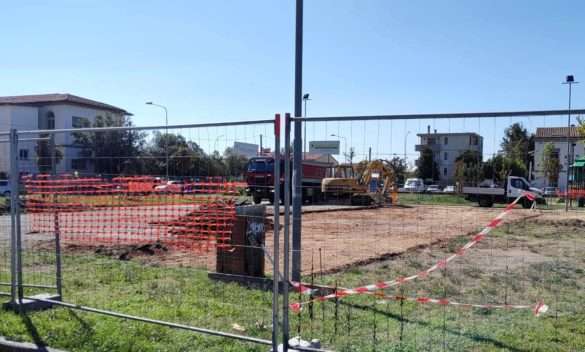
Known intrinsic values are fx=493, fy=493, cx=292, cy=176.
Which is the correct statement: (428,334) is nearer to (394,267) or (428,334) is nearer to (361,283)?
(361,283)

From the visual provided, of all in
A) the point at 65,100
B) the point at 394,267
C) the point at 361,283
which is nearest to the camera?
the point at 361,283

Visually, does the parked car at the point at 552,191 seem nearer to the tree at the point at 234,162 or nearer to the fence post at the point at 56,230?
the tree at the point at 234,162

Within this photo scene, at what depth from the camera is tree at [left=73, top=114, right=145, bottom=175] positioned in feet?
20.4

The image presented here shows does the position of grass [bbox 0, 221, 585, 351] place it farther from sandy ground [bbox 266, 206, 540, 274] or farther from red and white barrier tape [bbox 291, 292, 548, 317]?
sandy ground [bbox 266, 206, 540, 274]

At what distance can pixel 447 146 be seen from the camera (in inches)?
172

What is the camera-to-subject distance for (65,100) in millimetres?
66562

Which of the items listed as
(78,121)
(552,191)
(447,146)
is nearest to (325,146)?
(447,146)

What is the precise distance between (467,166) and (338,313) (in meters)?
2.54

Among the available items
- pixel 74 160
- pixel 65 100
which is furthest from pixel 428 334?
pixel 65 100

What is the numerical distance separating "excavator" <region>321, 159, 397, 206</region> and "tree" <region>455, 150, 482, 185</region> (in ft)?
2.19

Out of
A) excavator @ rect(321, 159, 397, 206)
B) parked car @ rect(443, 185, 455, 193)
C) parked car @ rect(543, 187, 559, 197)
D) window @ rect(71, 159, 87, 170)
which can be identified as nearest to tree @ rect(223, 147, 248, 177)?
excavator @ rect(321, 159, 397, 206)

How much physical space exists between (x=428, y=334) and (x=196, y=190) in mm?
3287

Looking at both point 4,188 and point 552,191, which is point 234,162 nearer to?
point 552,191

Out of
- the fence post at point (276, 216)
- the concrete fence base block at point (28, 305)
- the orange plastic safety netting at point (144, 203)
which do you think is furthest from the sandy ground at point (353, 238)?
the fence post at point (276, 216)
